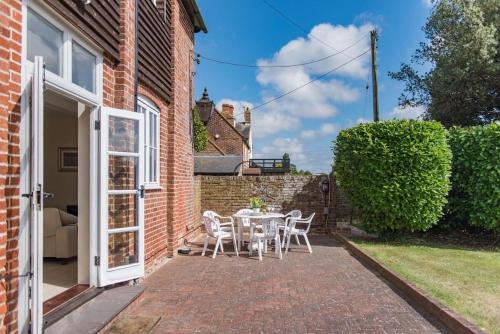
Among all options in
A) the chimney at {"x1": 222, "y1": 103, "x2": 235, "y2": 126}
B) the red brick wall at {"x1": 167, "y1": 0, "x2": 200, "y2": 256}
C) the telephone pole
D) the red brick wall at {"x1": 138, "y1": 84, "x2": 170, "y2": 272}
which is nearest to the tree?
the telephone pole

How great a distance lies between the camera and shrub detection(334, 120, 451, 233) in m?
8.12

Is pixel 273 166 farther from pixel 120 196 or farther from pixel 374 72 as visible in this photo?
pixel 120 196

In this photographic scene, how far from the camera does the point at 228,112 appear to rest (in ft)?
102

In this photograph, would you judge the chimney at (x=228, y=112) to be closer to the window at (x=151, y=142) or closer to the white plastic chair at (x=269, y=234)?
the white plastic chair at (x=269, y=234)

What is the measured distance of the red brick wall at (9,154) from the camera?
97.9 inches

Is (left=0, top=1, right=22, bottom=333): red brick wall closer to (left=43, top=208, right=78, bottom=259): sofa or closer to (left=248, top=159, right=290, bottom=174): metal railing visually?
(left=43, top=208, right=78, bottom=259): sofa

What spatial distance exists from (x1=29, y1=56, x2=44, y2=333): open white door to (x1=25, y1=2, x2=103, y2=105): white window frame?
0.25 meters

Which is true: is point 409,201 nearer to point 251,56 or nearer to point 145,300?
point 145,300

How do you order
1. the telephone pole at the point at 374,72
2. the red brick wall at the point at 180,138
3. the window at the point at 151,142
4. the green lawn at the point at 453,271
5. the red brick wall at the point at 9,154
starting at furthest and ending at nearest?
the telephone pole at the point at 374,72
the red brick wall at the point at 180,138
the window at the point at 151,142
the green lawn at the point at 453,271
the red brick wall at the point at 9,154

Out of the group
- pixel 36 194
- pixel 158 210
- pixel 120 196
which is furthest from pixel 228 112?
pixel 36 194

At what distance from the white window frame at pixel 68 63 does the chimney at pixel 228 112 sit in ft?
85.4

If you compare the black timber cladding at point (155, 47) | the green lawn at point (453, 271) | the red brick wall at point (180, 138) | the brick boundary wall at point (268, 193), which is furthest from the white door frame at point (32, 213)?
the brick boundary wall at point (268, 193)

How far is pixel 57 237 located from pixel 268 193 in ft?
23.1

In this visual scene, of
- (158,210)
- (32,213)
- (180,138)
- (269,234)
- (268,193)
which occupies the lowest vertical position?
(269,234)
